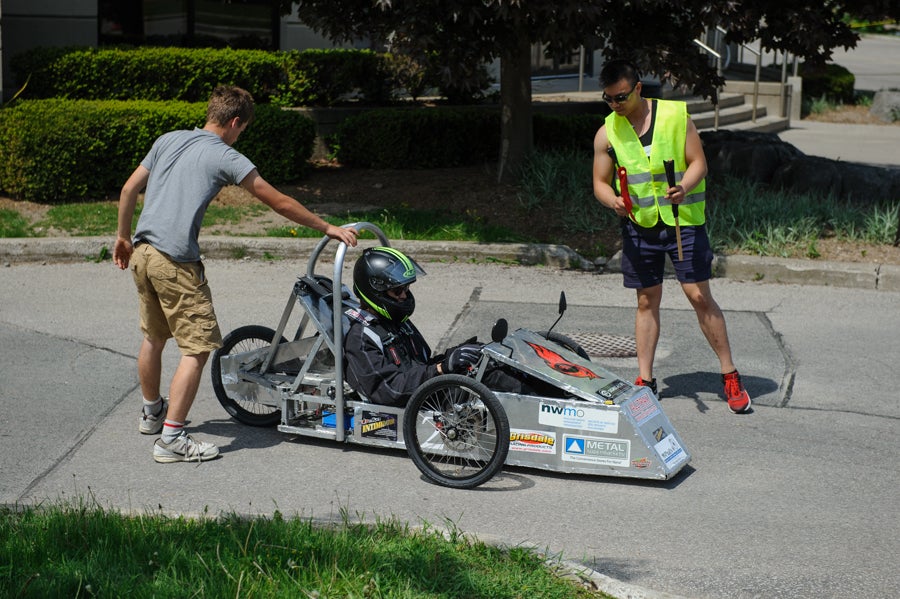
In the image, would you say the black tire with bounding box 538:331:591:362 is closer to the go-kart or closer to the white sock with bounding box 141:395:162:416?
the go-kart

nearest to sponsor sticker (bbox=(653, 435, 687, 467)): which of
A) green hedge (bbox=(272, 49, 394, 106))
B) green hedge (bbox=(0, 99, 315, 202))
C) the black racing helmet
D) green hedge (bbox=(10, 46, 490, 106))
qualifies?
the black racing helmet

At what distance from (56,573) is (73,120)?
8.05m

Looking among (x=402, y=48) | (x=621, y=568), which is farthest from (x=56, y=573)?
(x=402, y=48)

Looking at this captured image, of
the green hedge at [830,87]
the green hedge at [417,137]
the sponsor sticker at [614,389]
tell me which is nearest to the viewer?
the sponsor sticker at [614,389]

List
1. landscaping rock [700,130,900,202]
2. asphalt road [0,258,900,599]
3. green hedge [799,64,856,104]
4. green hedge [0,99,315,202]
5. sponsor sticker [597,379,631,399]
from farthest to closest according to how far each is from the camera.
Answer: green hedge [799,64,856,104], landscaping rock [700,130,900,202], green hedge [0,99,315,202], sponsor sticker [597,379,631,399], asphalt road [0,258,900,599]

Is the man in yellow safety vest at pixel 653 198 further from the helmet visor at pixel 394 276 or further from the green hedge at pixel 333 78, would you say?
the green hedge at pixel 333 78

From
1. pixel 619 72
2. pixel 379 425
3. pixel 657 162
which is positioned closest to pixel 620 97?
pixel 619 72

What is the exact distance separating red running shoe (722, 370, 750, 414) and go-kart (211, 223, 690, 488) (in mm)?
1065

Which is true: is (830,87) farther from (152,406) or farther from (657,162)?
(152,406)

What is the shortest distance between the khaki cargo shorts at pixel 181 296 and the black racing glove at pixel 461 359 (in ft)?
3.81

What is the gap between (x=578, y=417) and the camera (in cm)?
527

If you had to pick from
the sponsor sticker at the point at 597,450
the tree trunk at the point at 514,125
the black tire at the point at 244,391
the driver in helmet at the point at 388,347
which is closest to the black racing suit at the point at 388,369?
the driver in helmet at the point at 388,347

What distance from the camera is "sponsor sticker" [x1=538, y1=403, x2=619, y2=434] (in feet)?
17.2

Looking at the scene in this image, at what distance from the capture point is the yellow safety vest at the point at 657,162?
20.4 feet
